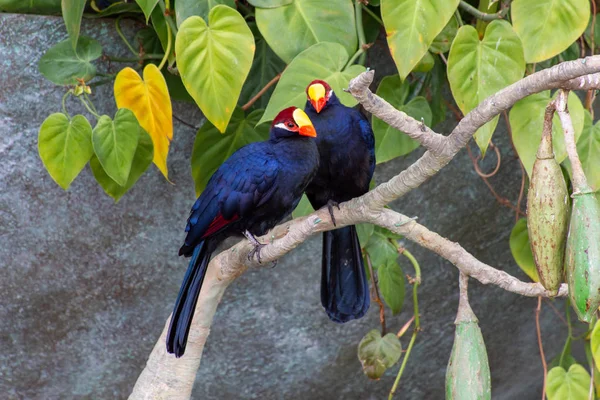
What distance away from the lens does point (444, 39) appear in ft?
4.61

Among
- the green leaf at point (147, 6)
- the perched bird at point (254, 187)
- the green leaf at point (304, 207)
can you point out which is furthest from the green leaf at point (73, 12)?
the green leaf at point (304, 207)

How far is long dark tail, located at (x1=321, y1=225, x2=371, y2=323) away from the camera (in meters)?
1.36

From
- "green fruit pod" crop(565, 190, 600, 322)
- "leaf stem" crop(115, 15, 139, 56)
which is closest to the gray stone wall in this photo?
"leaf stem" crop(115, 15, 139, 56)

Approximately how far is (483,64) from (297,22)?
12.8 inches

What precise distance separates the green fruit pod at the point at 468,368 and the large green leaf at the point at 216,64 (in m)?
0.55

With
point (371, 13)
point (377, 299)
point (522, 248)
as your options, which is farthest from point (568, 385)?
point (371, 13)

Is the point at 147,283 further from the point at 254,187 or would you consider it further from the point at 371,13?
the point at 371,13

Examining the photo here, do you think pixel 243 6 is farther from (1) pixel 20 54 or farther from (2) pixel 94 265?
(2) pixel 94 265

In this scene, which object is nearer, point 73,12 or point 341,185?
point 73,12

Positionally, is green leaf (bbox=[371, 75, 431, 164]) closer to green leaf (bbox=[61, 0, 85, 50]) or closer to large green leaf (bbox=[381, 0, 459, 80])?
large green leaf (bbox=[381, 0, 459, 80])

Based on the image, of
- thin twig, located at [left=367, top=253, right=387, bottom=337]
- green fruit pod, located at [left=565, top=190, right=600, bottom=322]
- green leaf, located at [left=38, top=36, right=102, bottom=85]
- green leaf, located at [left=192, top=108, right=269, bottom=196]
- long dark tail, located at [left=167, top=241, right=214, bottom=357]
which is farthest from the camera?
thin twig, located at [left=367, top=253, right=387, bottom=337]

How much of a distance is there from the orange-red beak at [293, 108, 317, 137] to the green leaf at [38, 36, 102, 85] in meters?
0.41

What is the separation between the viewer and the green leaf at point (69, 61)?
132 cm

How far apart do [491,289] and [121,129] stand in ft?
3.26
